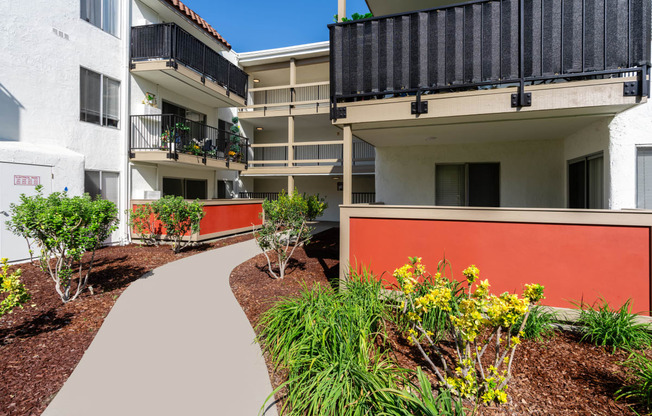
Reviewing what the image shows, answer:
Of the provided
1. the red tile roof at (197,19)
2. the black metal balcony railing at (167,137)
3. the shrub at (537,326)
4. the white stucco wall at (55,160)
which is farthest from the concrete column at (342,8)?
the red tile roof at (197,19)

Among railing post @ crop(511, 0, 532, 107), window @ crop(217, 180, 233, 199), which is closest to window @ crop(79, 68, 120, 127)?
window @ crop(217, 180, 233, 199)

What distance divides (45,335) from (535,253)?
6.78 m

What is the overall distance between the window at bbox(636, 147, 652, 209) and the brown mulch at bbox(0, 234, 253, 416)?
859cm

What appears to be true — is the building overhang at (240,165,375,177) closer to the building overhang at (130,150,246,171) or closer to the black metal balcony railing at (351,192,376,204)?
the black metal balcony railing at (351,192,376,204)

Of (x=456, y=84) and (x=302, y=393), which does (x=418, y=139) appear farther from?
(x=302, y=393)

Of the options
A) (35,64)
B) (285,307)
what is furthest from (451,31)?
(35,64)

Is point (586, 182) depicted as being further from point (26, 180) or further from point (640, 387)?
point (26, 180)

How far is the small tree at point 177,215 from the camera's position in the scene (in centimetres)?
902

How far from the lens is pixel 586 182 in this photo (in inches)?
250

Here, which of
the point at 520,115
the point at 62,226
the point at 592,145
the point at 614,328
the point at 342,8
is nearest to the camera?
the point at 614,328

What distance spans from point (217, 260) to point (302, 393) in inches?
250

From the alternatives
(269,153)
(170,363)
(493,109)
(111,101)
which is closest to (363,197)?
(269,153)

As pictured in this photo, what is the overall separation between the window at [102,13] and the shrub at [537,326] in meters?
13.7

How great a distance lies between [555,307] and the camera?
14.4 ft
